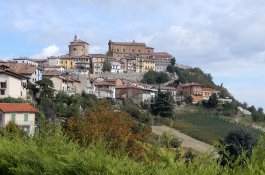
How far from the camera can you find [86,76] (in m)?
97.2

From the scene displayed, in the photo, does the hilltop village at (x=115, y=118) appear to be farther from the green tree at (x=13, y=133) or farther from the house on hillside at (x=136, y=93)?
the house on hillside at (x=136, y=93)

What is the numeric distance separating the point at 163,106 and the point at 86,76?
108 feet

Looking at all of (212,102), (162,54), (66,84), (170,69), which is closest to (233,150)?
Answer: (66,84)

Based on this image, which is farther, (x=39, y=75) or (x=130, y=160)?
(x=39, y=75)

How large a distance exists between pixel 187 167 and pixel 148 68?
4834 inches

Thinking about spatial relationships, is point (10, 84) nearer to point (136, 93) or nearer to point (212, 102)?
point (136, 93)

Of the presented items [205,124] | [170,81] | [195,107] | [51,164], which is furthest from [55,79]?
[51,164]

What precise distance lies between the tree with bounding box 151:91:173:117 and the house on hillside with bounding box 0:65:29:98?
23.0 m

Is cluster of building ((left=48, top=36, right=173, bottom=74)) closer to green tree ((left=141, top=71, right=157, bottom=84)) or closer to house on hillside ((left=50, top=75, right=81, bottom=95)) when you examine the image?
green tree ((left=141, top=71, right=157, bottom=84))

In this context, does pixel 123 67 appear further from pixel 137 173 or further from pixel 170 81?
pixel 137 173

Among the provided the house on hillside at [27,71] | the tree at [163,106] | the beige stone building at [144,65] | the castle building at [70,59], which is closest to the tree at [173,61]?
the beige stone building at [144,65]

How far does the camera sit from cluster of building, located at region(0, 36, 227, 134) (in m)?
49.7

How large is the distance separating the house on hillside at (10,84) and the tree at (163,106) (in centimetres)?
2305

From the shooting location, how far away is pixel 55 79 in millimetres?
66000
